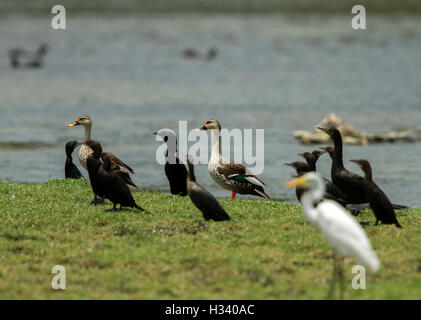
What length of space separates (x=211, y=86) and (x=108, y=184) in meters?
27.1

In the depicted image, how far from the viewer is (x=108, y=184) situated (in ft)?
39.3

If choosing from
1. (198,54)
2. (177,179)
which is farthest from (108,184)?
(198,54)

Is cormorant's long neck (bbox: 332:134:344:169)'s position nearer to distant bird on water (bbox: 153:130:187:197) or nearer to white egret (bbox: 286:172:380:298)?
distant bird on water (bbox: 153:130:187:197)

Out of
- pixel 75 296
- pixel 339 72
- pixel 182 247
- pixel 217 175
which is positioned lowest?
pixel 75 296

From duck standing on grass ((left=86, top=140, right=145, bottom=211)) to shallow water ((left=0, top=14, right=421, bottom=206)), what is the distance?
19.6 feet

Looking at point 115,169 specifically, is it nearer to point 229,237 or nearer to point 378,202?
point 229,237

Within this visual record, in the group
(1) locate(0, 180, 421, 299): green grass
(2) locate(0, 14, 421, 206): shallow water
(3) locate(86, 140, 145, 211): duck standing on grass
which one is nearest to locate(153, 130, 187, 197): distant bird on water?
(1) locate(0, 180, 421, 299): green grass

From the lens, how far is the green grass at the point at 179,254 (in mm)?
9141

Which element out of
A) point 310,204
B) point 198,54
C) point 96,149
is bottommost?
point 310,204

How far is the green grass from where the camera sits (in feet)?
30.0

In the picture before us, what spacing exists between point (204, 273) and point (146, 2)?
72637 millimetres

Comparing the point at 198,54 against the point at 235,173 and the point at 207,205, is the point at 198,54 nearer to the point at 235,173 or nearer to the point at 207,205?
the point at 235,173

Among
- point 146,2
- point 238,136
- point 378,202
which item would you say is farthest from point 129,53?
point 378,202

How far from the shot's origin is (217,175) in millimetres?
14141
